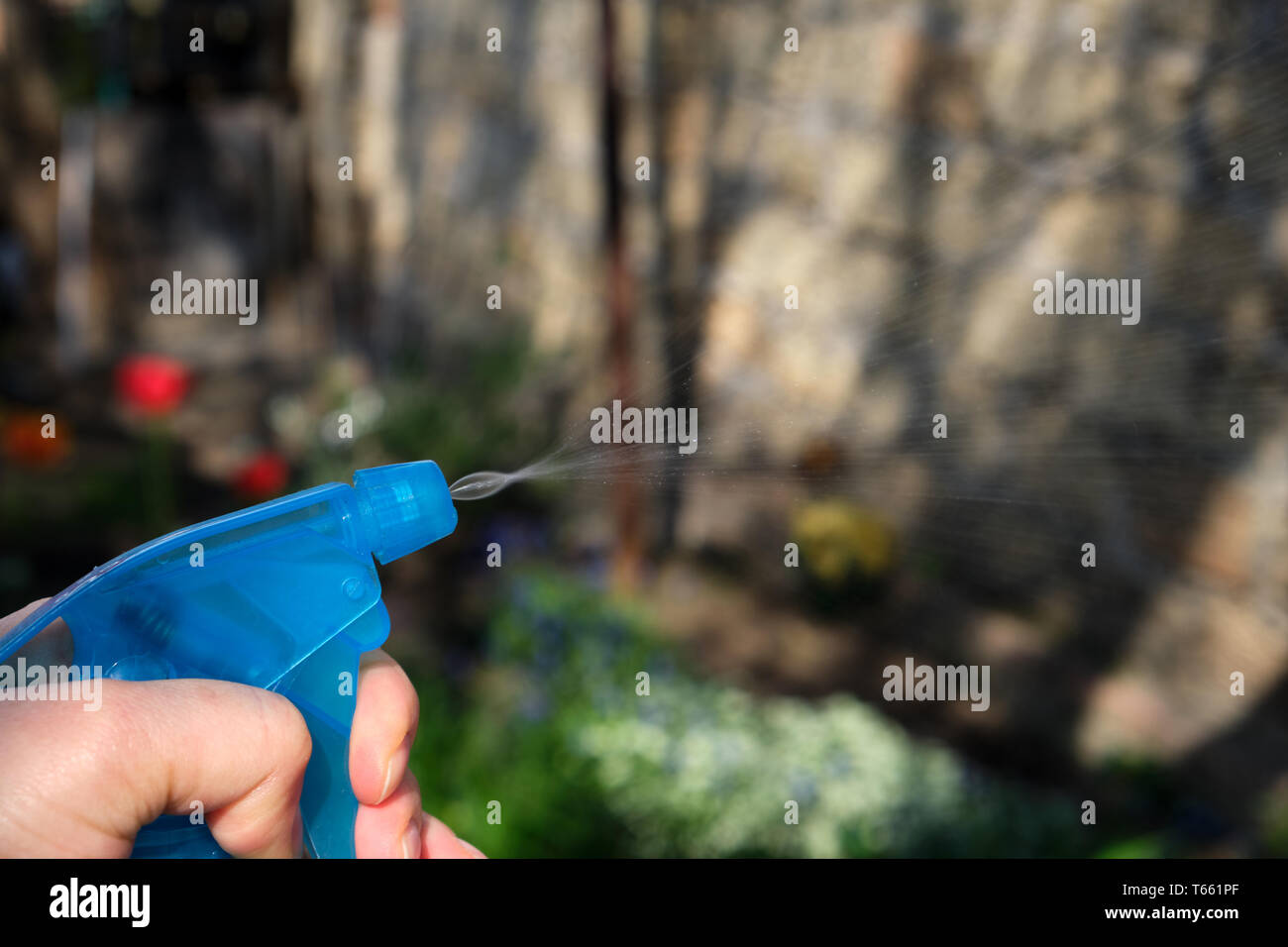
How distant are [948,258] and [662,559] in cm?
131

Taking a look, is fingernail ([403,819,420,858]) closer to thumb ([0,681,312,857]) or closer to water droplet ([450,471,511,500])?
thumb ([0,681,312,857])

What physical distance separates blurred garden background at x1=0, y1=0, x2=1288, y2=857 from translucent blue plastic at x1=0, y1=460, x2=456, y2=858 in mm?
1222

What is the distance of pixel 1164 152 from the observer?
2.13 m

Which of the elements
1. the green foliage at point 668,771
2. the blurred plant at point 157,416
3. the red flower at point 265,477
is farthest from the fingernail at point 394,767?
the red flower at point 265,477

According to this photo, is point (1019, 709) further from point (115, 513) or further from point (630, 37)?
point (115, 513)

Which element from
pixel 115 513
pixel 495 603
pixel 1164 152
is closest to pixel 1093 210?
pixel 1164 152

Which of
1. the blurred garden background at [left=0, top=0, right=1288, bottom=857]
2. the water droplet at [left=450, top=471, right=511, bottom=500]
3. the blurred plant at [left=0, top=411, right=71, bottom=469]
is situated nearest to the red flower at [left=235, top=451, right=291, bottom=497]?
the blurred garden background at [left=0, top=0, right=1288, bottom=857]

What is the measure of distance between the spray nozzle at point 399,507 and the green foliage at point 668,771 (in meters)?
1.28

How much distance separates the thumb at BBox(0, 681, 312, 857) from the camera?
2.18 feet

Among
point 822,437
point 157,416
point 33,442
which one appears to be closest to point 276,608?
point 822,437

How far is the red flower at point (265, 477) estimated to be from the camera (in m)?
3.20

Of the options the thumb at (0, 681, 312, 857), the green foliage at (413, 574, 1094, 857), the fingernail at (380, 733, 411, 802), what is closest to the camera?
the thumb at (0, 681, 312, 857)

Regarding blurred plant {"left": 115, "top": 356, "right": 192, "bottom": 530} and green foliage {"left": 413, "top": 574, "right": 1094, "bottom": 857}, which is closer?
green foliage {"left": 413, "top": 574, "right": 1094, "bottom": 857}

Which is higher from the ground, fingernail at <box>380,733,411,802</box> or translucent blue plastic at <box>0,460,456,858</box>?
translucent blue plastic at <box>0,460,456,858</box>
